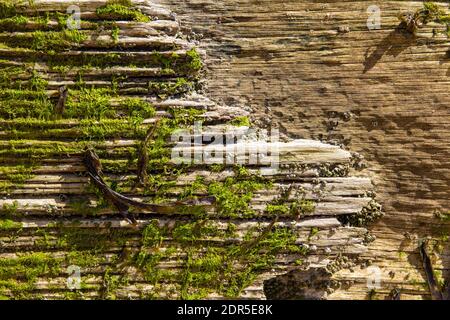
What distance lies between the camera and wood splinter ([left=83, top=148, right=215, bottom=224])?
3.68 metres

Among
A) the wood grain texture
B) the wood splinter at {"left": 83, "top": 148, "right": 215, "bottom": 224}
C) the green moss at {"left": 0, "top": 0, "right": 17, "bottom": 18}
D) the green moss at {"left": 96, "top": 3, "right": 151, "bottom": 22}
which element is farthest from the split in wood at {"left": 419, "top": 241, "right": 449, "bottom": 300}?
the green moss at {"left": 0, "top": 0, "right": 17, "bottom": 18}

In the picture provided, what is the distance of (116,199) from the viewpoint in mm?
3688

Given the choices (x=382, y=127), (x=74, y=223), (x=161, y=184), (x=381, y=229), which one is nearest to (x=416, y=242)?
(x=381, y=229)

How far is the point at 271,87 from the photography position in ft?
12.7

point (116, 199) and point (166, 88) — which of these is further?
point (166, 88)

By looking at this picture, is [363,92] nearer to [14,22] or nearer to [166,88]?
[166,88]

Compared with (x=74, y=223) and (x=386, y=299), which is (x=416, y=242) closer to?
(x=386, y=299)

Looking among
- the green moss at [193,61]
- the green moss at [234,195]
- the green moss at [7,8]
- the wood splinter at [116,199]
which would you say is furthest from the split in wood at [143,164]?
the green moss at [7,8]

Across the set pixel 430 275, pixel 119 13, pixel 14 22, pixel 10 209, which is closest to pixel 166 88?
pixel 119 13

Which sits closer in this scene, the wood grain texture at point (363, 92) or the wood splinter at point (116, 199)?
the wood splinter at point (116, 199)

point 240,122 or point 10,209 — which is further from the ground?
point 240,122

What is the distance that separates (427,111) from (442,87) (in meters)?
0.20

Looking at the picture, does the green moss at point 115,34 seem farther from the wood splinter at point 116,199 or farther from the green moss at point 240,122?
the green moss at point 240,122

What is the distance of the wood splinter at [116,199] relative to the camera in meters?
3.68
